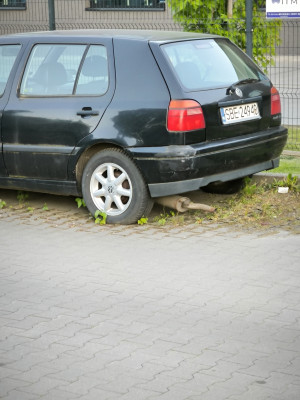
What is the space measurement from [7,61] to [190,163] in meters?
2.24

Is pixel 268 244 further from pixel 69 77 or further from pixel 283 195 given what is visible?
pixel 69 77

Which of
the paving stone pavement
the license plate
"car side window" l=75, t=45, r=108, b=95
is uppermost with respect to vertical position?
"car side window" l=75, t=45, r=108, b=95

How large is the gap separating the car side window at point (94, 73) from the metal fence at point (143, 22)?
3.82 meters

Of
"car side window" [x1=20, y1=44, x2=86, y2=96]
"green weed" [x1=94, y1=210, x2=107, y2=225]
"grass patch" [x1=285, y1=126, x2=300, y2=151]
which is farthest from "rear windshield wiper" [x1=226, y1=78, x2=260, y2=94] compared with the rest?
"grass patch" [x1=285, y1=126, x2=300, y2=151]

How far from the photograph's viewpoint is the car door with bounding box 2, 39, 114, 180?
8680 millimetres

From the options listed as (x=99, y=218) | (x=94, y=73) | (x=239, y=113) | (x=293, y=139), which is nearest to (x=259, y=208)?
(x=239, y=113)

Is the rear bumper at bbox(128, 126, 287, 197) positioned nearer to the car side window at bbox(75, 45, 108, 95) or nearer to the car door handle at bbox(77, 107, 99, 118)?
the car door handle at bbox(77, 107, 99, 118)

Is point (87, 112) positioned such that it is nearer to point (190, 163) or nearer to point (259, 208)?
point (190, 163)

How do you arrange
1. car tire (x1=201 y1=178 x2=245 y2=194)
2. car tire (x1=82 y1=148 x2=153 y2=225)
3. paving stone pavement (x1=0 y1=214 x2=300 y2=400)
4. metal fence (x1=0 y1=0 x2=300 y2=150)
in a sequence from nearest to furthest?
paving stone pavement (x1=0 y1=214 x2=300 y2=400), car tire (x1=82 y1=148 x2=153 y2=225), car tire (x1=201 y1=178 x2=245 y2=194), metal fence (x1=0 y1=0 x2=300 y2=150)

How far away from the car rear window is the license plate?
24 centimetres

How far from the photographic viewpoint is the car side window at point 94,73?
868cm

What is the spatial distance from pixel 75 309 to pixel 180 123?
8.09ft

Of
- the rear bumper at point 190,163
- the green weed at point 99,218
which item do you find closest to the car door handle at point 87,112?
the rear bumper at point 190,163

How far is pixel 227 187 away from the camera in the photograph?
9.78 metres
